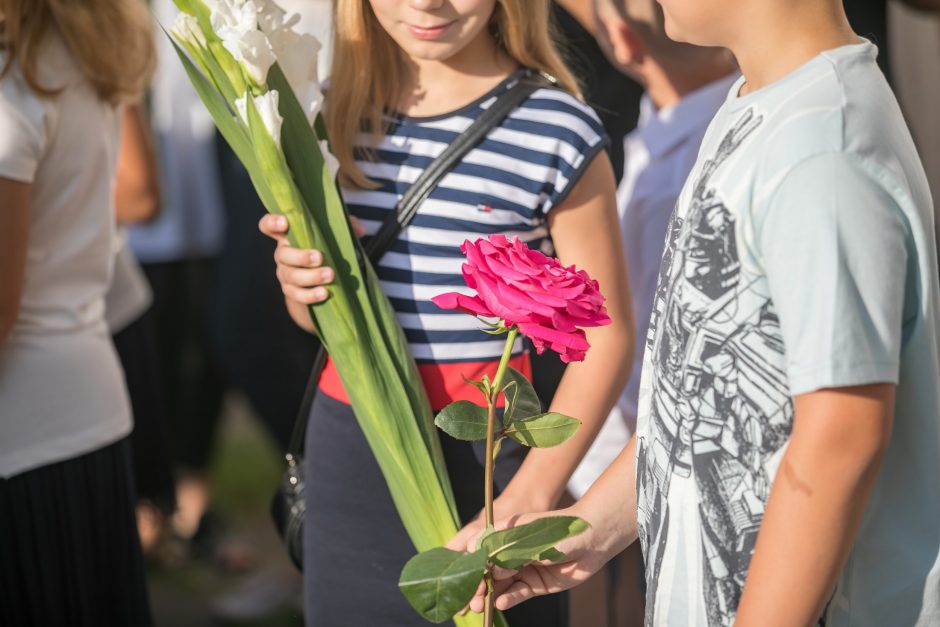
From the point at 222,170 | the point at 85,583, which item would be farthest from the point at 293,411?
the point at 85,583

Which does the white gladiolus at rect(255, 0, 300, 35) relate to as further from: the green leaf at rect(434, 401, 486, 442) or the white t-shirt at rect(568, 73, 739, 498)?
the white t-shirt at rect(568, 73, 739, 498)

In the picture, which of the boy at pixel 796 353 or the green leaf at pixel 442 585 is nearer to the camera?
the boy at pixel 796 353

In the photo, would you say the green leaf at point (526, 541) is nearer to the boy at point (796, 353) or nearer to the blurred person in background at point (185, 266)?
the boy at point (796, 353)

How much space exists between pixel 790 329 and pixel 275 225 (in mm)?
749

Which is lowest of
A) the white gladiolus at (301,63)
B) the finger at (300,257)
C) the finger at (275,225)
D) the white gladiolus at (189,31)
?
the finger at (300,257)

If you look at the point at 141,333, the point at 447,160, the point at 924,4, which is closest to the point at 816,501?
the point at 447,160

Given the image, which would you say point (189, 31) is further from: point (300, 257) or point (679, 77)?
point (679, 77)

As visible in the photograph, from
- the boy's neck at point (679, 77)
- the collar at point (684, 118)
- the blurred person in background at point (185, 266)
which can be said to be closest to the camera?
the collar at point (684, 118)

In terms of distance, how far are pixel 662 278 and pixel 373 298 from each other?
1.59ft

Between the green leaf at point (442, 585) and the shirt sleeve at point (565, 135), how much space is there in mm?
710

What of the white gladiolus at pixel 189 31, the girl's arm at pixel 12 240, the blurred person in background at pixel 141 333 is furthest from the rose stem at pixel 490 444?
the blurred person in background at pixel 141 333

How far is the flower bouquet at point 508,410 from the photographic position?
1002 millimetres

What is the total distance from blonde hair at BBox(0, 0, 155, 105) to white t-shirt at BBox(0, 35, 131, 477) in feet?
0.06

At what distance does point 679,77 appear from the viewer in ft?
7.57
